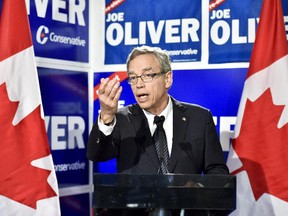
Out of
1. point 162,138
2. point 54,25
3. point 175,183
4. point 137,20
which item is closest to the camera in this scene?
point 175,183

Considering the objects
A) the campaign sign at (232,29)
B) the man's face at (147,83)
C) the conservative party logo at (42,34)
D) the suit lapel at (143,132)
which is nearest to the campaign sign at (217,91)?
the campaign sign at (232,29)

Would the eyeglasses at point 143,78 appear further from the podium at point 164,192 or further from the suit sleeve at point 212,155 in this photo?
the podium at point 164,192

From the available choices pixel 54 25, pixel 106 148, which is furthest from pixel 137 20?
pixel 106 148

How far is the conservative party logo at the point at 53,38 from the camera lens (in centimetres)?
421

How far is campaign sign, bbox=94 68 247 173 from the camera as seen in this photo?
4.34 m

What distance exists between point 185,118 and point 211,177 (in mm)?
1165

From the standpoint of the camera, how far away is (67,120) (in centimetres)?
454

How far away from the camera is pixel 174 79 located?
15.0 ft

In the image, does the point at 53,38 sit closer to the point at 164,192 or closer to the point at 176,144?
the point at 176,144

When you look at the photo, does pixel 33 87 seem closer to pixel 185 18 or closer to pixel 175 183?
pixel 185 18

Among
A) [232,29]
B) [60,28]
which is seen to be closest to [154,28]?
[232,29]

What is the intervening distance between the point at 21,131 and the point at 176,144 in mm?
1175

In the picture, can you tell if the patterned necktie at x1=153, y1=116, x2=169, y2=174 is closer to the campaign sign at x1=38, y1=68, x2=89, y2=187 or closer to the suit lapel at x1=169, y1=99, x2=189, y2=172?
the suit lapel at x1=169, y1=99, x2=189, y2=172

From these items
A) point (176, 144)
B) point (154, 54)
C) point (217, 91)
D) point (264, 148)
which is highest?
point (154, 54)
